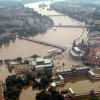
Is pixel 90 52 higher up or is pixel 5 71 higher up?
pixel 90 52

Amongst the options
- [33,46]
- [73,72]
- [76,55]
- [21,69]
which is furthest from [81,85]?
[33,46]

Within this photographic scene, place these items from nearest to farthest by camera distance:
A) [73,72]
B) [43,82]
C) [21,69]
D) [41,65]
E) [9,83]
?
[9,83], [43,82], [73,72], [21,69], [41,65]

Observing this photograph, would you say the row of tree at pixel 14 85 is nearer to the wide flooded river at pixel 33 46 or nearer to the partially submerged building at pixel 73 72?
the partially submerged building at pixel 73 72

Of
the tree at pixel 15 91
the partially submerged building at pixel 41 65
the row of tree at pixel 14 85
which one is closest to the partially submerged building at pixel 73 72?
the partially submerged building at pixel 41 65

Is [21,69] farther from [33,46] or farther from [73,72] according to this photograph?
[33,46]

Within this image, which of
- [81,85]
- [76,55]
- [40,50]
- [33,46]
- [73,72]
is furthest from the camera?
[33,46]

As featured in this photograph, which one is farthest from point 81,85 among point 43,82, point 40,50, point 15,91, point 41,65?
point 40,50

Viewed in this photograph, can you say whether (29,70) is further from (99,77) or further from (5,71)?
(99,77)

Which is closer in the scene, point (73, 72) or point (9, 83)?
point (9, 83)

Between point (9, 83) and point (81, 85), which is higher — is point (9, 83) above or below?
above

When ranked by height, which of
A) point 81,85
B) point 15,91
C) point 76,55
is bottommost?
point 81,85

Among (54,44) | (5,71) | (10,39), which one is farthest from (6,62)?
(10,39)
